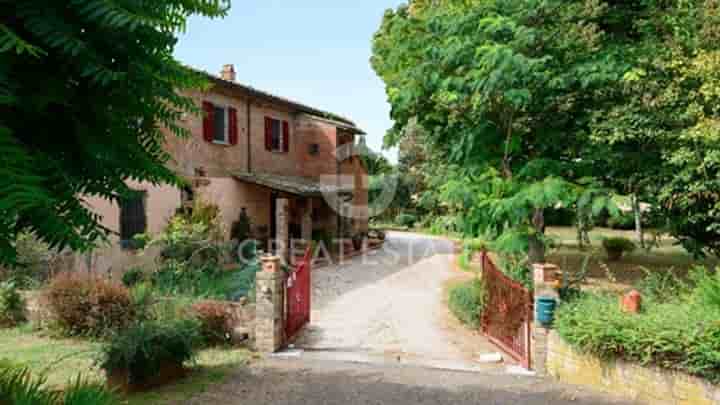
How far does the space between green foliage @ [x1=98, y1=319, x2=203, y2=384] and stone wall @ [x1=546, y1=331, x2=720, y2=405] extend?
5.74 metres

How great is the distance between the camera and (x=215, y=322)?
848cm

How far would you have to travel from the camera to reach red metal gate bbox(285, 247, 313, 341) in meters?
8.86

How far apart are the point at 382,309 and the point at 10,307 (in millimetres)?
8508

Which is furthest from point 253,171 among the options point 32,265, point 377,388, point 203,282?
point 377,388

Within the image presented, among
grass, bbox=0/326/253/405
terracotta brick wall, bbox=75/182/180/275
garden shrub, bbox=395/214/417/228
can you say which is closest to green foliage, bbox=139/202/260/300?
terracotta brick wall, bbox=75/182/180/275

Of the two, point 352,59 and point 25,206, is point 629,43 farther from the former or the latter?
point 25,206

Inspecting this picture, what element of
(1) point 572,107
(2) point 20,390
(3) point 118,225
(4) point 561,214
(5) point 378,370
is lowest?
(5) point 378,370

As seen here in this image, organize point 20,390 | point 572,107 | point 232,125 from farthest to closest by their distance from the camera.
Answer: point 232,125 → point 572,107 → point 20,390

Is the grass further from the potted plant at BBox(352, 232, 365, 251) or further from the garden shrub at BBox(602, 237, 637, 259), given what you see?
the garden shrub at BBox(602, 237, 637, 259)

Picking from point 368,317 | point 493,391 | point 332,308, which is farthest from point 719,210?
point 332,308

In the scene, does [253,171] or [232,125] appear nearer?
[232,125]

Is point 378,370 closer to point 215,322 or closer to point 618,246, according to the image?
point 215,322

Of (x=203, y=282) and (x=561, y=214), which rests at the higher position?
(x=561, y=214)

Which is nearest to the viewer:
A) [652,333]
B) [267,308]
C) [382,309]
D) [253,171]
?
[652,333]
